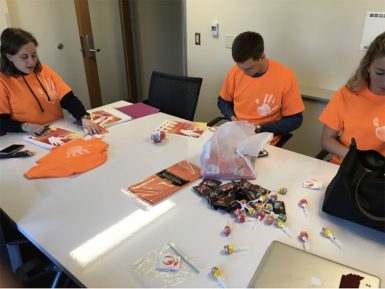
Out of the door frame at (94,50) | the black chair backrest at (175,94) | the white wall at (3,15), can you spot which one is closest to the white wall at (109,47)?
the door frame at (94,50)

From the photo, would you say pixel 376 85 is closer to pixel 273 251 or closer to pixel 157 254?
pixel 273 251

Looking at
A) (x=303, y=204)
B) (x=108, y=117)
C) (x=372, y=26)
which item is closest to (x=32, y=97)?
(x=108, y=117)

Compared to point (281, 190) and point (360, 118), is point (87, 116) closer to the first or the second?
point (281, 190)

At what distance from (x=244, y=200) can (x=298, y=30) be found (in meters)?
1.59

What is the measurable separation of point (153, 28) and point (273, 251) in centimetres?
361

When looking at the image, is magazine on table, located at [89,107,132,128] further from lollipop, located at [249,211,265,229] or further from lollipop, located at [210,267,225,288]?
lollipop, located at [210,267,225,288]

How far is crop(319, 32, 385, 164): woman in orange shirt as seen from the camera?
51.9 inches

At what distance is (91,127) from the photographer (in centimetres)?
173

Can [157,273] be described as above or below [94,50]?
below

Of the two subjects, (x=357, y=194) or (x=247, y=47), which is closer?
(x=357, y=194)

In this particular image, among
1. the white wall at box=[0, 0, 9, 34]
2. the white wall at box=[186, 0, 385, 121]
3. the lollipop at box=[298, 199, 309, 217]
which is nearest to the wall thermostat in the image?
the white wall at box=[186, 0, 385, 121]

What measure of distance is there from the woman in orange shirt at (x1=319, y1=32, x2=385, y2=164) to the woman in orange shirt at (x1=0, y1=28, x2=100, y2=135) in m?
1.26

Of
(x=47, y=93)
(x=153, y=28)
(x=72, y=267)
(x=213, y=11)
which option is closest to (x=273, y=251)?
(x=72, y=267)

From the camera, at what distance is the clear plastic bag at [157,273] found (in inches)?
32.6
